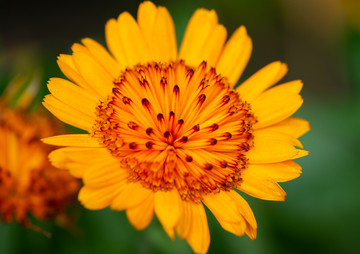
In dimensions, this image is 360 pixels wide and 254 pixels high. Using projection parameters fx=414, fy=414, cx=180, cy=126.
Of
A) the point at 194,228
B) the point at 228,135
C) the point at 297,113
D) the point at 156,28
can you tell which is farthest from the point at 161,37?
the point at 297,113

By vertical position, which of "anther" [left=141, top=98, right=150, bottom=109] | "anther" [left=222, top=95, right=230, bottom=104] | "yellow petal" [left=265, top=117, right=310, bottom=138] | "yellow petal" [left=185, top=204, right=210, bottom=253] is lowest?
"yellow petal" [left=185, top=204, right=210, bottom=253]

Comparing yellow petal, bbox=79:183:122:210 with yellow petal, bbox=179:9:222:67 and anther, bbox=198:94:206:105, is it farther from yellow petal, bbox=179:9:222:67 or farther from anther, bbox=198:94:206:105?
yellow petal, bbox=179:9:222:67

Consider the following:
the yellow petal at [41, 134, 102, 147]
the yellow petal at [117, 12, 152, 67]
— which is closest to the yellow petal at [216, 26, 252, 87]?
the yellow petal at [117, 12, 152, 67]

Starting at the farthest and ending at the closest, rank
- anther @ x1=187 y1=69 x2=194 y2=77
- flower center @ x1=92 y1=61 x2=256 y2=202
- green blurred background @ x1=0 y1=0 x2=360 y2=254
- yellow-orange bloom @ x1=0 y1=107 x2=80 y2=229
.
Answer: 1. green blurred background @ x1=0 y1=0 x2=360 y2=254
2. yellow-orange bloom @ x1=0 y1=107 x2=80 y2=229
3. anther @ x1=187 y1=69 x2=194 y2=77
4. flower center @ x1=92 y1=61 x2=256 y2=202

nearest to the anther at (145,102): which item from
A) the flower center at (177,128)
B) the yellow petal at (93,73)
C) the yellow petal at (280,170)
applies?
the flower center at (177,128)

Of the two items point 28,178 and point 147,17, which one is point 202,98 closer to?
point 147,17
